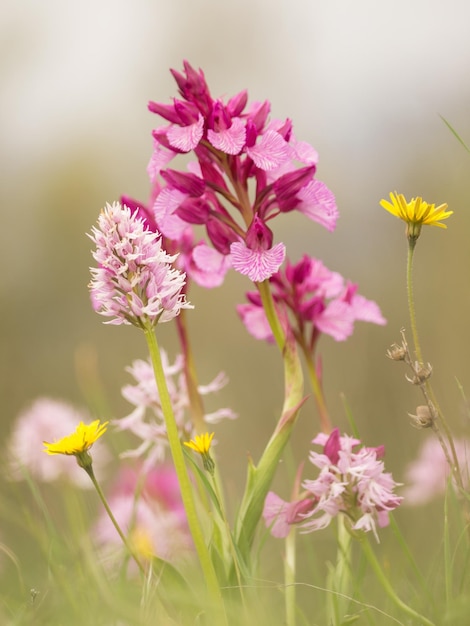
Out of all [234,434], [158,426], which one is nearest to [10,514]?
[158,426]

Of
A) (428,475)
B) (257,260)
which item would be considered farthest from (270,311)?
(428,475)

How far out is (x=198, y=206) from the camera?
1.03 meters

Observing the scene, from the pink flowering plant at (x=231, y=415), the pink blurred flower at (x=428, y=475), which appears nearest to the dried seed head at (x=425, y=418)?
the pink flowering plant at (x=231, y=415)

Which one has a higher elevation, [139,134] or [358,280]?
[139,134]

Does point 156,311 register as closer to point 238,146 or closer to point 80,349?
point 238,146

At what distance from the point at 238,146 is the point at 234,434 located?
2.03 m

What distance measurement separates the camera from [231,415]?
3.86 feet

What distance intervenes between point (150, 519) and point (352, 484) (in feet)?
1.39

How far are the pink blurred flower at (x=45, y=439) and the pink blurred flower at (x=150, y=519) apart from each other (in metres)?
0.07

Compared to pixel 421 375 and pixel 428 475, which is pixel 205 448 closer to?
pixel 421 375

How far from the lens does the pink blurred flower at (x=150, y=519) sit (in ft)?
3.69

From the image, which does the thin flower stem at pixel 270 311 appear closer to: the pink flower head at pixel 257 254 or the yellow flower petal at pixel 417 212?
the pink flower head at pixel 257 254

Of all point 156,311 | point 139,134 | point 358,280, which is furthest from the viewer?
point 139,134

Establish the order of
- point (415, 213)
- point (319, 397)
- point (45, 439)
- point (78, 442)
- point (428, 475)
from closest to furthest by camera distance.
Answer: point (78, 442), point (415, 213), point (319, 397), point (428, 475), point (45, 439)
